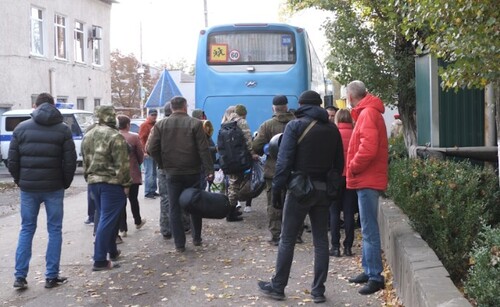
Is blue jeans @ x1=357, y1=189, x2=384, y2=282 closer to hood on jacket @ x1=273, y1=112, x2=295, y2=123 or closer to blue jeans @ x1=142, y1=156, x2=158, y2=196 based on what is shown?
hood on jacket @ x1=273, y1=112, x2=295, y2=123

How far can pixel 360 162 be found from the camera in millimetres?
6586

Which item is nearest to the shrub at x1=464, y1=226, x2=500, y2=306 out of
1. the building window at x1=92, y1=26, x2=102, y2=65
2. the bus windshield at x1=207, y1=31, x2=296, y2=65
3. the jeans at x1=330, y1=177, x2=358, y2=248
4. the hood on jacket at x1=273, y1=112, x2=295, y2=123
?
the jeans at x1=330, y1=177, x2=358, y2=248

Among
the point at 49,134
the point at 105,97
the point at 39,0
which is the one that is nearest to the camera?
the point at 49,134

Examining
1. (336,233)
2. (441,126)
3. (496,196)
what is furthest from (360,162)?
(441,126)

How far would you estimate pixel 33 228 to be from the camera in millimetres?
7348

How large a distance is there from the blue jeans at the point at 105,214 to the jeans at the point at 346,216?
2.55m

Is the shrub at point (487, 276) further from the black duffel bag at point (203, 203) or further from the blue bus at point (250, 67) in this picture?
the blue bus at point (250, 67)

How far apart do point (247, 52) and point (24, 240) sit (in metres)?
8.98

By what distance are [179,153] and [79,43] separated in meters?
28.2

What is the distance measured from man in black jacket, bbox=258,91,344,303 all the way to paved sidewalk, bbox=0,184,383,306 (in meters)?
0.30

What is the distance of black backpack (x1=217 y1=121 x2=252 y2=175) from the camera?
35.1 feet

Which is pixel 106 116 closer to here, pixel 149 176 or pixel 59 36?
pixel 149 176

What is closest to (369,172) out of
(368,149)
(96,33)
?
(368,149)

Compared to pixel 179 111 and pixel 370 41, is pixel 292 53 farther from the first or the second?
pixel 179 111
